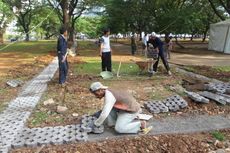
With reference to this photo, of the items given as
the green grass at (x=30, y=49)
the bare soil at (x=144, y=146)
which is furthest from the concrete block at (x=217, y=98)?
the green grass at (x=30, y=49)

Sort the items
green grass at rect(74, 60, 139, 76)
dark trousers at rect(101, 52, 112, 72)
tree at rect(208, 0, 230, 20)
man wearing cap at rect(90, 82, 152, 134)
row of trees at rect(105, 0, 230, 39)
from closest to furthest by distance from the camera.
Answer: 1. man wearing cap at rect(90, 82, 152, 134)
2. dark trousers at rect(101, 52, 112, 72)
3. green grass at rect(74, 60, 139, 76)
4. tree at rect(208, 0, 230, 20)
5. row of trees at rect(105, 0, 230, 39)

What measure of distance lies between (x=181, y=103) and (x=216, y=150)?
7.16ft

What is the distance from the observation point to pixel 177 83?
11.3 m

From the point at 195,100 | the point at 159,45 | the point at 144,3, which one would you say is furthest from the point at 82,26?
the point at 195,100

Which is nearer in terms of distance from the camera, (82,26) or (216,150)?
(216,150)

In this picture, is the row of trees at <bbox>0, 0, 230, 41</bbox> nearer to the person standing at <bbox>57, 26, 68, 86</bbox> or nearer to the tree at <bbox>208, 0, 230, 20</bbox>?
the tree at <bbox>208, 0, 230, 20</bbox>

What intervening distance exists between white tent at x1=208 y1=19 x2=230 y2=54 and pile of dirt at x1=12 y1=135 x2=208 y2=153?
24319 mm

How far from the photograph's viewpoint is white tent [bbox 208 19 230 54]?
28888mm

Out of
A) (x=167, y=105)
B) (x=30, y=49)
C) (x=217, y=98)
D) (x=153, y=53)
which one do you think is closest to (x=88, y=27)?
(x=30, y=49)

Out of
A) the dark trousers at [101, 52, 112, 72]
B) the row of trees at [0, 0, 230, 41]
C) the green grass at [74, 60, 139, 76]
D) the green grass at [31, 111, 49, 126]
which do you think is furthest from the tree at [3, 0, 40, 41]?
the green grass at [31, 111, 49, 126]

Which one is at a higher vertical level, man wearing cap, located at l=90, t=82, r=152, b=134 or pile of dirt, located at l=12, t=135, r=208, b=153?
man wearing cap, located at l=90, t=82, r=152, b=134

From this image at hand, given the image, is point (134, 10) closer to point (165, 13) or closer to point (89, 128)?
point (165, 13)

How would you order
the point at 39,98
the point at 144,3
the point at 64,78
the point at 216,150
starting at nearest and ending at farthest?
the point at 216,150 → the point at 39,98 → the point at 64,78 → the point at 144,3

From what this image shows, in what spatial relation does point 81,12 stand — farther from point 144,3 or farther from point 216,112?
point 216,112
